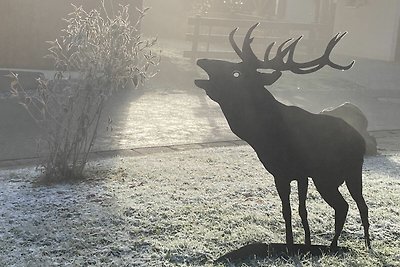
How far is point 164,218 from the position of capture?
495 centimetres

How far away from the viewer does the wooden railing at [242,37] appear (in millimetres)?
17406

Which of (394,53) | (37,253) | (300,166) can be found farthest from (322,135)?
(394,53)

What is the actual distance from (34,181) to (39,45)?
9295mm

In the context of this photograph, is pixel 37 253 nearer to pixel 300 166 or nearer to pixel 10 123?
pixel 300 166

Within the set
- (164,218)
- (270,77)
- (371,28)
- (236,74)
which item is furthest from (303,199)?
(371,28)

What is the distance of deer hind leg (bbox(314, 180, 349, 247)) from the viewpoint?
14.1ft

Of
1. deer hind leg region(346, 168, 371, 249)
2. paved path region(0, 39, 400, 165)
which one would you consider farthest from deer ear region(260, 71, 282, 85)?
paved path region(0, 39, 400, 165)

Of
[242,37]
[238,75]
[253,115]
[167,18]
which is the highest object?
[167,18]

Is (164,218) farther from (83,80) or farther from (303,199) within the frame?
(83,80)

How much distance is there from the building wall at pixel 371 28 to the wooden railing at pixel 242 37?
7.97 feet

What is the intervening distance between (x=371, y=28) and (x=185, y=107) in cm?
1278

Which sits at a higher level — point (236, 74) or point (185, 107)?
point (236, 74)

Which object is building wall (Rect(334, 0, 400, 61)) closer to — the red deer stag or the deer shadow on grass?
the red deer stag

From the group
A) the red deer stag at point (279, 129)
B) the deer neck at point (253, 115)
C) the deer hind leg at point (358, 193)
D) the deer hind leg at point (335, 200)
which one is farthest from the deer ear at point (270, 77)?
the deer hind leg at point (358, 193)
